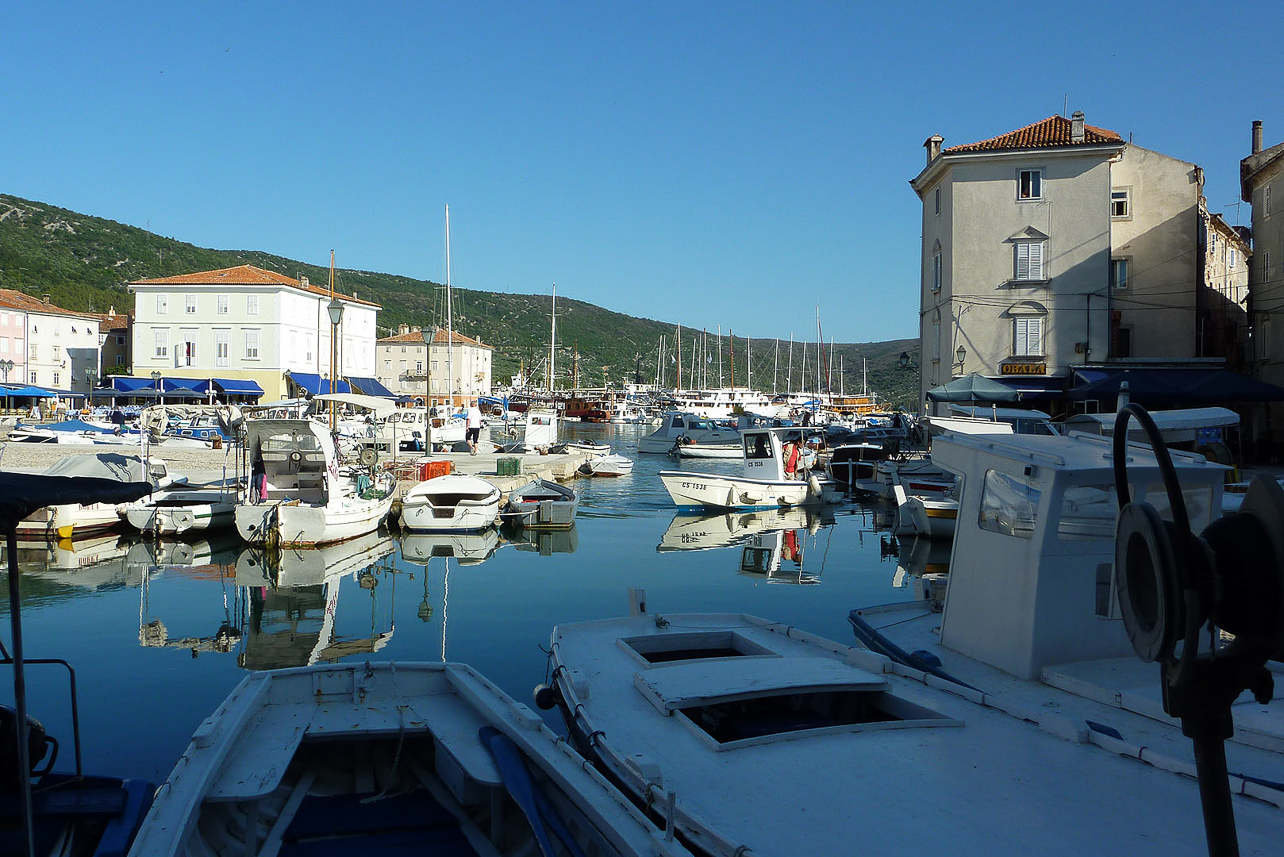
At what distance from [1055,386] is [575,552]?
67.9 ft

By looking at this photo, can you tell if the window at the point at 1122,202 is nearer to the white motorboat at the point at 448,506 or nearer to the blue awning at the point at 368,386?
the white motorboat at the point at 448,506

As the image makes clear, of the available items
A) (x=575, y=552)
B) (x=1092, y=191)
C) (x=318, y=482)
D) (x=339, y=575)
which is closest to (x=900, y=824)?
(x=339, y=575)

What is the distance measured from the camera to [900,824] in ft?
15.2

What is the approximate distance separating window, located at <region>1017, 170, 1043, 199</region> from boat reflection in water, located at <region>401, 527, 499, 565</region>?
23.5 m

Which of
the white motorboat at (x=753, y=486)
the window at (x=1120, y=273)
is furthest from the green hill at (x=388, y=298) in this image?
the white motorboat at (x=753, y=486)

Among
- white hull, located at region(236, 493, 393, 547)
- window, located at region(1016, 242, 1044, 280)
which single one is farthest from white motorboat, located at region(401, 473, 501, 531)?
window, located at region(1016, 242, 1044, 280)

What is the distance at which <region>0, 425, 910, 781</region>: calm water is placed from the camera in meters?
10.6

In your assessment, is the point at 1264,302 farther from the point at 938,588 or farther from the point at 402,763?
the point at 402,763

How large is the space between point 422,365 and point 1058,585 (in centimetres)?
10387

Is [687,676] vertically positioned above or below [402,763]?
above

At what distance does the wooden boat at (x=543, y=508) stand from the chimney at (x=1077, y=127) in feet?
75.0

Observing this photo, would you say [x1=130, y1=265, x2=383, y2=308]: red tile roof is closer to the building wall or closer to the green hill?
the green hill

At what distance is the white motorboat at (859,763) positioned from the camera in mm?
4488

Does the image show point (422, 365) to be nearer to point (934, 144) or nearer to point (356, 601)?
point (934, 144)
